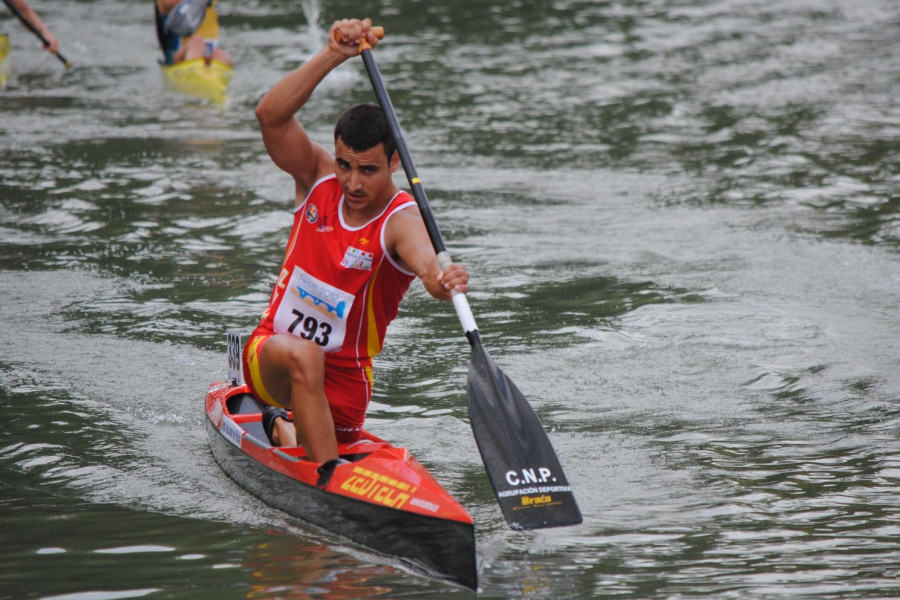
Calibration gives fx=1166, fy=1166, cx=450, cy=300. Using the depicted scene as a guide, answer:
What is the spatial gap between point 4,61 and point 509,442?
12.1 meters

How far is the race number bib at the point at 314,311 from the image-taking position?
461 centimetres

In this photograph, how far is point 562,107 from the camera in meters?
13.8

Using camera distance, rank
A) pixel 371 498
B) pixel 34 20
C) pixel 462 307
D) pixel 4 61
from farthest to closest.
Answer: pixel 4 61, pixel 34 20, pixel 462 307, pixel 371 498

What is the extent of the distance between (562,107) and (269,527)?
32.6 ft

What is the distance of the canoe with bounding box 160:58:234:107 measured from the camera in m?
13.8

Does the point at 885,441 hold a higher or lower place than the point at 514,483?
lower

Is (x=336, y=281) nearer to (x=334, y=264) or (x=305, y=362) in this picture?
(x=334, y=264)

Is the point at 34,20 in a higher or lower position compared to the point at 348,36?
lower

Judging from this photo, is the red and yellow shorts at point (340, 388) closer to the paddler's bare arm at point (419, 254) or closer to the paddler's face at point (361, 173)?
the paddler's bare arm at point (419, 254)

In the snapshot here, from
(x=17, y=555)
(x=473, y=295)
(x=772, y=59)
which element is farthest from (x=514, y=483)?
(x=772, y=59)

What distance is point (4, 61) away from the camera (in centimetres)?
1441

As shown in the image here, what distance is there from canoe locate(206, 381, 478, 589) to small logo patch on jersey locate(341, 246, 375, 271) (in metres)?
0.73

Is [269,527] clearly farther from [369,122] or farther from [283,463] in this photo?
Result: [369,122]

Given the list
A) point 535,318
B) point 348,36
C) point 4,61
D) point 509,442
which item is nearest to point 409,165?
point 348,36
